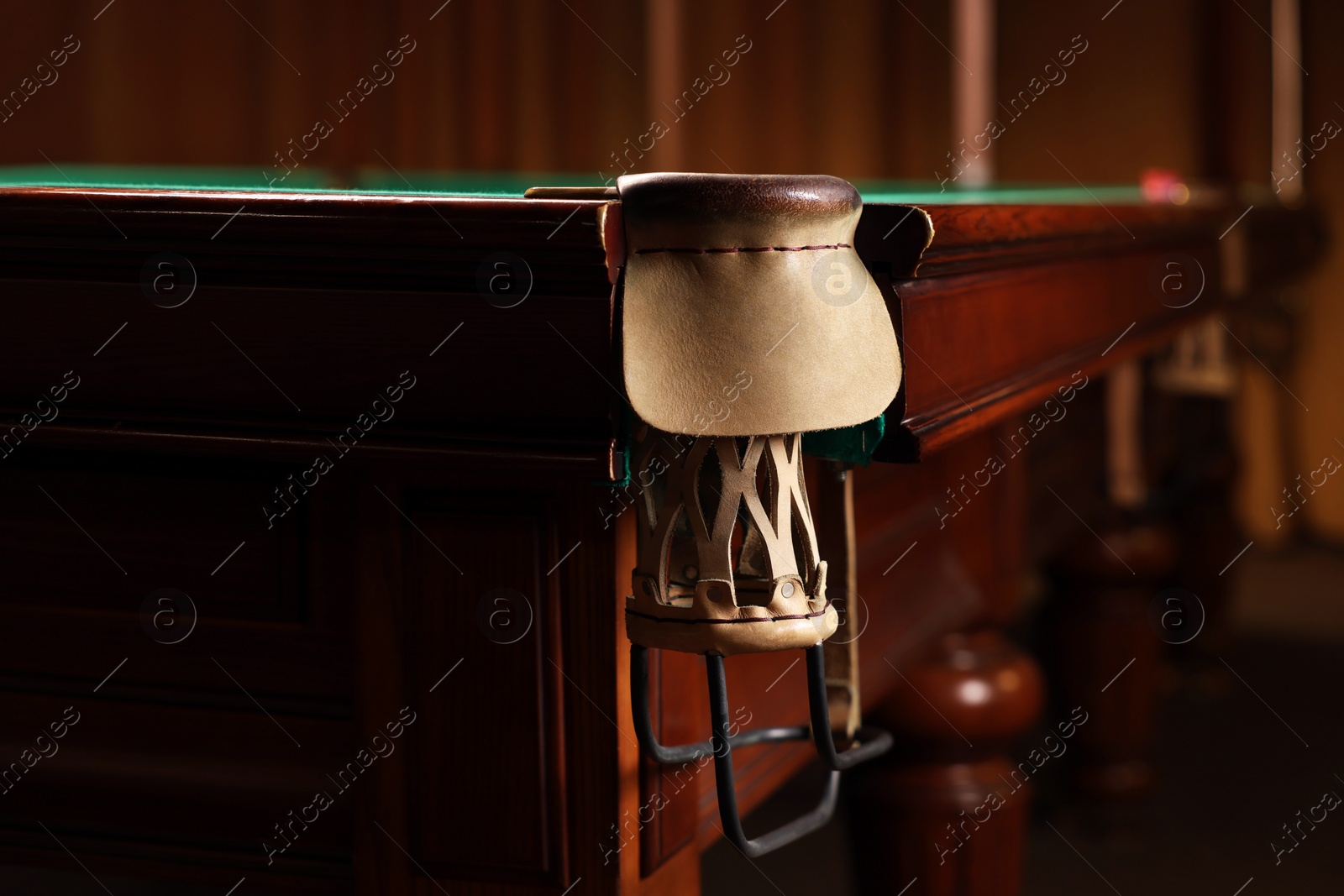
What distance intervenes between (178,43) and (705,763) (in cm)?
280

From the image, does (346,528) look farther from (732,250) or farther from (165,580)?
(732,250)

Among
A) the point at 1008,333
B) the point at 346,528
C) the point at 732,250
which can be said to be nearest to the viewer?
the point at 732,250

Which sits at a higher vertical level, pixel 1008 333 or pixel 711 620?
pixel 1008 333

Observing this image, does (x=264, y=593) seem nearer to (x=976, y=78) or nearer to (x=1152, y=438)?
(x=1152, y=438)

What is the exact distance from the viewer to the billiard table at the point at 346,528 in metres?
0.63

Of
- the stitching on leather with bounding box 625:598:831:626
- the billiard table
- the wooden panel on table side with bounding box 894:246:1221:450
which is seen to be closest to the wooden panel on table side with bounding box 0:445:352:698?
the billiard table

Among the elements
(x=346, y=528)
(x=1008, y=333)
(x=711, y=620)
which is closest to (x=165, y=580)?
(x=346, y=528)

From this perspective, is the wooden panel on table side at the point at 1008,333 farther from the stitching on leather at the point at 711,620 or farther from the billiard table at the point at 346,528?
the stitching on leather at the point at 711,620

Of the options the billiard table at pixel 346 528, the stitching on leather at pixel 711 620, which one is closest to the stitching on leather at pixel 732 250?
the billiard table at pixel 346 528

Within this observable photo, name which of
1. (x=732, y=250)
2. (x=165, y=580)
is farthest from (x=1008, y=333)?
(x=165, y=580)

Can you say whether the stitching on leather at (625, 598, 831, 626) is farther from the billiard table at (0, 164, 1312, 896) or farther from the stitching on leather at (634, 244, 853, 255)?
the stitching on leather at (634, 244, 853, 255)

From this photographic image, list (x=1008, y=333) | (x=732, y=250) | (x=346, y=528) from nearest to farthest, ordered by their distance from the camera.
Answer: (x=732, y=250)
(x=346, y=528)
(x=1008, y=333)

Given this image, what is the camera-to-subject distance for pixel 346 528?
73 centimetres

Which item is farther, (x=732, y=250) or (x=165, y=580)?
(x=165, y=580)
